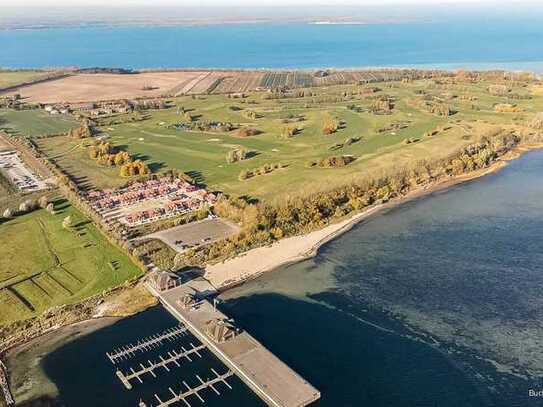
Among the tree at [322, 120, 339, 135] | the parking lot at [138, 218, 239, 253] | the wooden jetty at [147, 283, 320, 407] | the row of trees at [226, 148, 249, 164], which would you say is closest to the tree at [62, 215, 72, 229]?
the parking lot at [138, 218, 239, 253]

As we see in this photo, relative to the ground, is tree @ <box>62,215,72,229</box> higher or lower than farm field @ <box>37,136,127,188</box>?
lower

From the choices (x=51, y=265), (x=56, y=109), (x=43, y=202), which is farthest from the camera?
(x=56, y=109)

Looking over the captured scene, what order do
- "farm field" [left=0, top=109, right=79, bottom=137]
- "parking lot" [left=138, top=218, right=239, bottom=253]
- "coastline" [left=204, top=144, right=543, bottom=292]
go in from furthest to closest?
"farm field" [left=0, top=109, right=79, bottom=137] → "parking lot" [left=138, top=218, right=239, bottom=253] → "coastline" [left=204, top=144, right=543, bottom=292]

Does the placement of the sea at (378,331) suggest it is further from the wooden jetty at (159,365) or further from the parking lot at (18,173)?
the parking lot at (18,173)

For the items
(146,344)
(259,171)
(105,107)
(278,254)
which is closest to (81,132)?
(105,107)

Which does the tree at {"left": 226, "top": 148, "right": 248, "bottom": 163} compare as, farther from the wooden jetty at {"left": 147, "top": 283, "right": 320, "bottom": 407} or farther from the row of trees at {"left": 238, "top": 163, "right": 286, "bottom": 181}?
the wooden jetty at {"left": 147, "top": 283, "right": 320, "bottom": 407}

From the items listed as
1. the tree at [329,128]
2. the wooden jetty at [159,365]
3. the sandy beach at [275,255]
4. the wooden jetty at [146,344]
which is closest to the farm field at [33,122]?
the tree at [329,128]

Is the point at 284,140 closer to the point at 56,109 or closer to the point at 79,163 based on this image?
the point at 79,163
